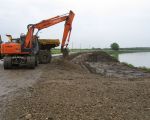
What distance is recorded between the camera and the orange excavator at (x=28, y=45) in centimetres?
2259

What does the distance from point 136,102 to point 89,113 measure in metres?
1.94

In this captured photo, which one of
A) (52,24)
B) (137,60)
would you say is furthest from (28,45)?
(137,60)

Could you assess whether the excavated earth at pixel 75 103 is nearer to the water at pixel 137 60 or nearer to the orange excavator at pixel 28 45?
the orange excavator at pixel 28 45

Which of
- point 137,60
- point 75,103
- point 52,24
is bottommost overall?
point 137,60

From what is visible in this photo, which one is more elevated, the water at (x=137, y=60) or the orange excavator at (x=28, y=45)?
the orange excavator at (x=28, y=45)

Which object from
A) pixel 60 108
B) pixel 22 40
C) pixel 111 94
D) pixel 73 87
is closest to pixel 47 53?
pixel 22 40

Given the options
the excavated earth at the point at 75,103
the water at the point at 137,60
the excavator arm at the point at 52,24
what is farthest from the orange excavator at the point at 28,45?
the water at the point at 137,60

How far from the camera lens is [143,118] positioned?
7.91 meters

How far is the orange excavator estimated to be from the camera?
890 inches

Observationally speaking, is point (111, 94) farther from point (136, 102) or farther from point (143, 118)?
point (143, 118)

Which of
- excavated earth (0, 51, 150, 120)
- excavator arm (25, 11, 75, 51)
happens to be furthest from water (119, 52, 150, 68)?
excavated earth (0, 51, 150, 120)

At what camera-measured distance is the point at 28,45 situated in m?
23.4

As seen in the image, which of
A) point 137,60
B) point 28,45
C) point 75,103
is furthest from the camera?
point 137,60

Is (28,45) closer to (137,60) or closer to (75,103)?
(75,103)
